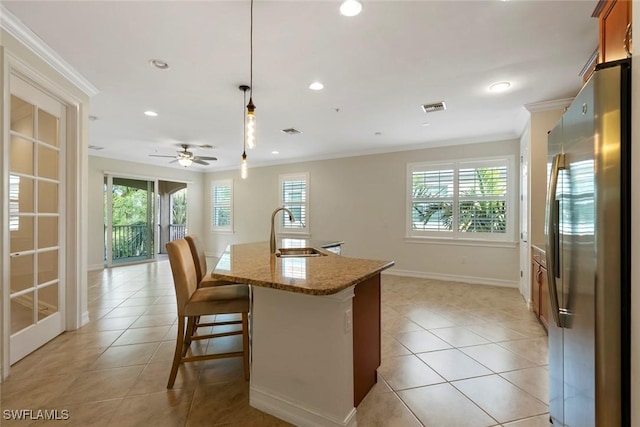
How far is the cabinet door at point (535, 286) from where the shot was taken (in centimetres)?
312

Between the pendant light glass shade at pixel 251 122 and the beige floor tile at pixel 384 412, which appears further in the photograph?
the pendant light glass shade at pixel 251 122

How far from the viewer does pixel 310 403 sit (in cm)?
157

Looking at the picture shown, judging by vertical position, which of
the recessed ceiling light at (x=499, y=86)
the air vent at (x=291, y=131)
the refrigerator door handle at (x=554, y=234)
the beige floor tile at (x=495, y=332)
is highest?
the recessed ceiling light at (x=499, y=86)

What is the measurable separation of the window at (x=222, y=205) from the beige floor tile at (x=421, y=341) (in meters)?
6.13

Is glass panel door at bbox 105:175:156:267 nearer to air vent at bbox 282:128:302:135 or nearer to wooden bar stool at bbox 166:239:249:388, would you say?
air vent at bbox 282:128:302:135

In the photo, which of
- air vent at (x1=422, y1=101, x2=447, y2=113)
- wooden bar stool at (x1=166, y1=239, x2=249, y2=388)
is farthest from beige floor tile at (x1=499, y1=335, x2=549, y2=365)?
air vent at (x1=422, y1=101, x2=447, y2=113)

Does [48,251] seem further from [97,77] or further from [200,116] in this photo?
[200,116]

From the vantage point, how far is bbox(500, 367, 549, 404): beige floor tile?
1914mm

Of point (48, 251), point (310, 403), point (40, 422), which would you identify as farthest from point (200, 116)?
point (310, 403)

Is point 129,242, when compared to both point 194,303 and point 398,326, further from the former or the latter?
point 398,326

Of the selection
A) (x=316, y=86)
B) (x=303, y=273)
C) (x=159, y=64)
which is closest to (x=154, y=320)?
(x=303, y=273)

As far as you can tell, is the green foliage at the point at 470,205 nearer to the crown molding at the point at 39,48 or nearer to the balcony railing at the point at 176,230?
the crown molding at the point at 39,48

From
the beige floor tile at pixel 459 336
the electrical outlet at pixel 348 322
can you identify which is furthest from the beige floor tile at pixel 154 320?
the beige floor tile at pixel 459 336

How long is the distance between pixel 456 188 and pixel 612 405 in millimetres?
4481
